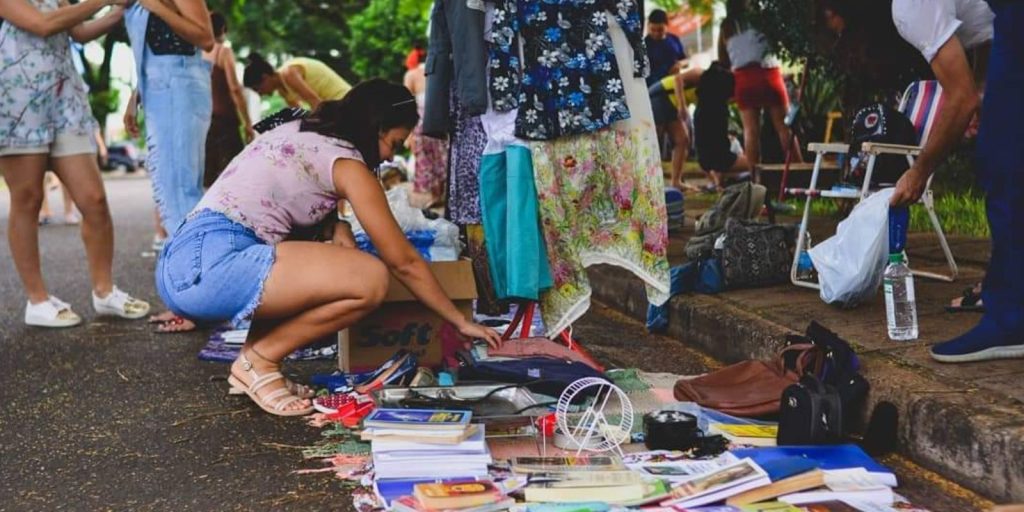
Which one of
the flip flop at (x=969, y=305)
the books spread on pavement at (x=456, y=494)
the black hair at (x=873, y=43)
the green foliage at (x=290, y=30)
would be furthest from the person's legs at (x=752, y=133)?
the green foliage at (x=290, y=30)

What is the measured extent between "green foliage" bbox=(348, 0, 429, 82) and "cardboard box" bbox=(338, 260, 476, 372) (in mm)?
20742

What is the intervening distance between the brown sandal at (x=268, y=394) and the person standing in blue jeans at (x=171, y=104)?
5.08 ft

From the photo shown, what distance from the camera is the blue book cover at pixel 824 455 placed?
294 centimetres

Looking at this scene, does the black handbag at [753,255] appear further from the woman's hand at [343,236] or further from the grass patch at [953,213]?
the grass patch at [953,213]

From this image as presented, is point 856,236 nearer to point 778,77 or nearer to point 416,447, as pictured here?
point 416,447

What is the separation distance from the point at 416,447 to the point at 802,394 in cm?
113

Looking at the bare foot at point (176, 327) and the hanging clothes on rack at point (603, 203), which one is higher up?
the hanging clothes on rack at point (603, 203)

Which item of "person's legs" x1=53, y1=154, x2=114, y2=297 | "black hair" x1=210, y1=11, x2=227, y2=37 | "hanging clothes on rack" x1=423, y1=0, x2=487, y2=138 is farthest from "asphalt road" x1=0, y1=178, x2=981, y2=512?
"black hair" x1=210, y1=11, x2=227, y2=37

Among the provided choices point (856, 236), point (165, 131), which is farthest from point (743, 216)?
point (165, 131)

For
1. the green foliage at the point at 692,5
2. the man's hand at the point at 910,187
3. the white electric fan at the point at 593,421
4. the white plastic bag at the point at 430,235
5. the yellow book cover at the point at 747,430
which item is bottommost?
the yellow book cover at the point at 747,430

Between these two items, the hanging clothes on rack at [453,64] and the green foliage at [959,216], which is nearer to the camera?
the hanging clothes on rack at [453,64]

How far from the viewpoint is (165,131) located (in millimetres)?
5453

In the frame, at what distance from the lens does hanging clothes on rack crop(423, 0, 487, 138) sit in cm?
411

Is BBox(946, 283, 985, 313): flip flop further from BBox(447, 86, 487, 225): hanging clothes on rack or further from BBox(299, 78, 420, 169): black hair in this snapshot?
BBox(299, 78, 420, 169): black hair
